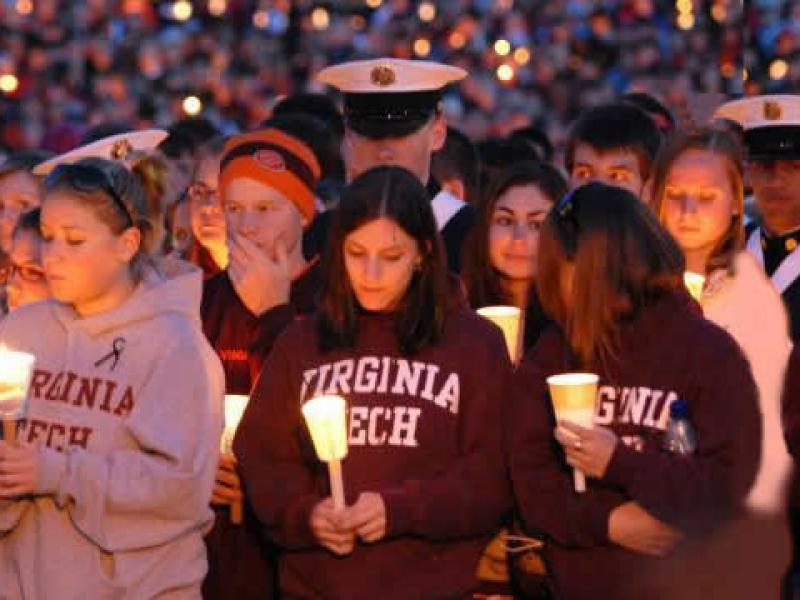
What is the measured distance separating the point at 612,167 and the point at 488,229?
1.01 meters

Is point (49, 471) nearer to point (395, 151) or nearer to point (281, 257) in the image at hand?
point (281, 257)

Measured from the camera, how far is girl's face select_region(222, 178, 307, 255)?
26.9 feet

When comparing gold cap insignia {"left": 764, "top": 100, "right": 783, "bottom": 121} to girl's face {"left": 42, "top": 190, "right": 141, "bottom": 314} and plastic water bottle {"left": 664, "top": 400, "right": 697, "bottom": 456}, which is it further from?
girl's face {"left": 42, "top": 190, "right": 141, "bottom": 314}

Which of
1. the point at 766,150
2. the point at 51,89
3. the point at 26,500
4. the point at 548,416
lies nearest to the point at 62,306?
the point at 26,500

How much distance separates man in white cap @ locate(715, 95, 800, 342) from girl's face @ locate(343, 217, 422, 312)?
1.92 metres

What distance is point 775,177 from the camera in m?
9.20

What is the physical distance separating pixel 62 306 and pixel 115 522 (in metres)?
0.70

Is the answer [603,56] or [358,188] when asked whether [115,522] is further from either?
[603,56]

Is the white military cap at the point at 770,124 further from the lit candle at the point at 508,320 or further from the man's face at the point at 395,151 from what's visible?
the lit candle at the point at 508,320

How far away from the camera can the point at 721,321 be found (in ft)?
25.6

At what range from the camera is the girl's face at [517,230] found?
836 centimetres

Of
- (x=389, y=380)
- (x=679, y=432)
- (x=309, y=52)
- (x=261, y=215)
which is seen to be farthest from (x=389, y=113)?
(x=309, y=52)

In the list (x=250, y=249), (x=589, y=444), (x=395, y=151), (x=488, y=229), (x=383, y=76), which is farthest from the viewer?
(x=383, y=76)

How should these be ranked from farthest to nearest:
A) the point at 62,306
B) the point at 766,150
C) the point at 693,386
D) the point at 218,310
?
the point at 766,150 → the point at 218,310 → the point at 62,306 → the point at 693,386
